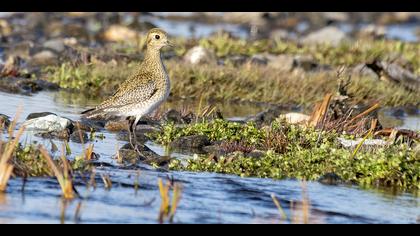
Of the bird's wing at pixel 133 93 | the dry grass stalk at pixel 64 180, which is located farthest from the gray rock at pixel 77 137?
the dry grass stalk at pixel 64 180

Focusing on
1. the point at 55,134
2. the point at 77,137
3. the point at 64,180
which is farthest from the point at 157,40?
the point at 64,180

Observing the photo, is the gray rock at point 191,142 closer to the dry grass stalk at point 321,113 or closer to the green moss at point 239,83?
the dry grass stalk at point 321,113

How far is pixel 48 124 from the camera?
1480 centimetres

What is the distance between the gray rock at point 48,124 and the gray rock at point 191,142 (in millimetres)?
1679

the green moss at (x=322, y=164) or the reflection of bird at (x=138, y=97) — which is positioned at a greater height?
the reflection of bird at (x=138, y=97)

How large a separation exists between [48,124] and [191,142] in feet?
7.17

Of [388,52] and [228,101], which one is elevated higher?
[388,52]

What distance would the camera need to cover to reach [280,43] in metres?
27.7

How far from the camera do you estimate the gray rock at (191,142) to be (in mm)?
14695

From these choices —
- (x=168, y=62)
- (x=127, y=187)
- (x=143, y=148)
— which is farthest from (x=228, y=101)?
(x=127, y=187)

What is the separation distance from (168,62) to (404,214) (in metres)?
12.1

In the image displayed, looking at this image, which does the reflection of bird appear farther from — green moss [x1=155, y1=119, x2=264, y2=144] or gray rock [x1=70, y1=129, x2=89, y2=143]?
green moss [x1=155, y1=119, x2=264, y2=144]

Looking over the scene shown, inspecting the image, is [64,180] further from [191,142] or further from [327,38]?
[327,38]
